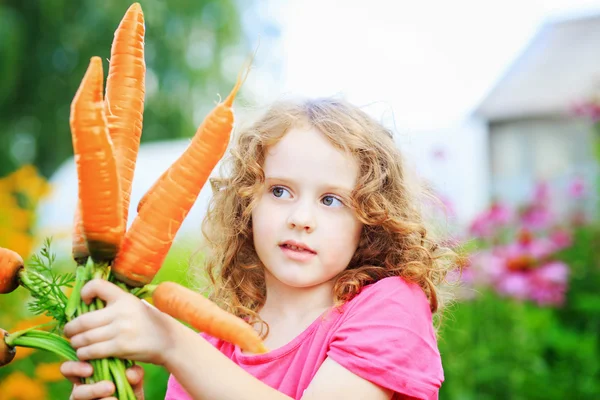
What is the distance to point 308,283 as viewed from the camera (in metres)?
1.38

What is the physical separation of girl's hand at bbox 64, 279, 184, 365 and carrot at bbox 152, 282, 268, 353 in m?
0.03

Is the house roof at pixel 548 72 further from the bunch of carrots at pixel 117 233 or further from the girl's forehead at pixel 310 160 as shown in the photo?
the bunch of carrots at pixel 117 233

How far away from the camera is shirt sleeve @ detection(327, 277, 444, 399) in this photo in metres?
1.23

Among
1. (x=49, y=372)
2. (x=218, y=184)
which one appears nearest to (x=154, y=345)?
(x=218, y=184)

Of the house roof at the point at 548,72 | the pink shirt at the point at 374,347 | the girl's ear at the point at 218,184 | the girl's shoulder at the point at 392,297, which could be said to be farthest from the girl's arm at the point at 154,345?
the house roof at the point at 548,72

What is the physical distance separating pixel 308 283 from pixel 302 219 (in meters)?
0.14

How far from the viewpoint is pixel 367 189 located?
141 centimetres

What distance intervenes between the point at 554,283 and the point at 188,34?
22.3 feet

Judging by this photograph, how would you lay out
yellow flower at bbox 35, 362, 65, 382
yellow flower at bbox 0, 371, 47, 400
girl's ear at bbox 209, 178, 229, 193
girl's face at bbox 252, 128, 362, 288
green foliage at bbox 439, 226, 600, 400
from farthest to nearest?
green foliage at bbox 439, 226, 600, 400, yellow flower at bbox 0, 371, 47, 400, yellow flower at bbox 35, 362, 65, 382, girl's ear at bbox 209, 178, 229, 193, girl's face at bbox 252, 128, 362, 288

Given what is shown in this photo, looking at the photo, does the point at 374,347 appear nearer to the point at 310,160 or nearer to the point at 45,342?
the point at 310,160

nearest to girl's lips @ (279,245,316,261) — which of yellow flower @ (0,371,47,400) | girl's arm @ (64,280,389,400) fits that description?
girl's arm @ (64,280,389,400)

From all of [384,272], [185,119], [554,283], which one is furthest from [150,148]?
[384,272]

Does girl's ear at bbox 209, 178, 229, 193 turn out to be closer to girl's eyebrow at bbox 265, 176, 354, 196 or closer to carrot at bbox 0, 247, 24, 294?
girl's eyebrow at bbox 265, 176, 354, 196

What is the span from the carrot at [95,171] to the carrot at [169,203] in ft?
0.10
